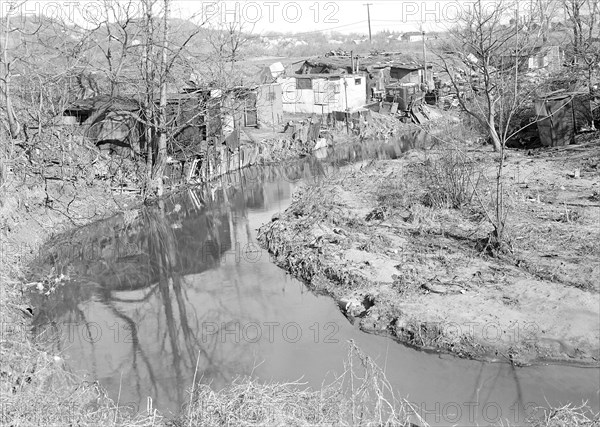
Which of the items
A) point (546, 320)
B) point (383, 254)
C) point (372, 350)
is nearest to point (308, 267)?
point (383, 254)

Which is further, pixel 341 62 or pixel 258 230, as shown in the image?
pixel 341 62

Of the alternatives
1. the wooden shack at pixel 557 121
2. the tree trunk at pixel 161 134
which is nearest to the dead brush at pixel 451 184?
the wooden shack at pixel 557 121

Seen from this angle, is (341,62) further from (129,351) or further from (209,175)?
(129,351)

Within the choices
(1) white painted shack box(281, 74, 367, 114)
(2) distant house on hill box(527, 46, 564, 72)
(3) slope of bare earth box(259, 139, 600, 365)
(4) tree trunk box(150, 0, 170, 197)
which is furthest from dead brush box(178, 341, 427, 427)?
(2) distant house on hill box(527, 46, 564, 72)

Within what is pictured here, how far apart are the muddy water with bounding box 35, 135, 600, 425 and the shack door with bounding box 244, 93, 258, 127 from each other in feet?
32.3

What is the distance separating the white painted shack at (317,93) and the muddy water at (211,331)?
1379 centimetres

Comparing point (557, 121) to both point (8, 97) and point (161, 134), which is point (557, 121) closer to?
point (161, 134)

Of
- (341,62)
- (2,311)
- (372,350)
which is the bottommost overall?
(372,350)

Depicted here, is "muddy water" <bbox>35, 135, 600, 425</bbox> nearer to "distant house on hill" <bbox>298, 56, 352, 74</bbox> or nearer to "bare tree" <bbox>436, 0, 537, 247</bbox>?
"bare tree" <bbox>436, 0, 537, 247</bbox>

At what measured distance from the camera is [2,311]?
954 centimetres

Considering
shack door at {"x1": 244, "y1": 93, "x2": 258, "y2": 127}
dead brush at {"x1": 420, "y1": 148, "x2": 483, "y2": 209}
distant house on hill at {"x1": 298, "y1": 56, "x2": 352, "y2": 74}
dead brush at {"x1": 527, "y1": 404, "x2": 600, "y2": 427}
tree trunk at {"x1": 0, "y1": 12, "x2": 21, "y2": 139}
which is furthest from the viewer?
distant house on hill at {"x1": 298, "y1": 56, "x2": 352, "y2": 74}

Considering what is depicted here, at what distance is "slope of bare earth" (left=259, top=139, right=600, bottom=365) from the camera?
8711 millimetres

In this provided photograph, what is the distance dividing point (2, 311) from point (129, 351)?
2.02m

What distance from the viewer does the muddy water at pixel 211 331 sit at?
25.7 ft
